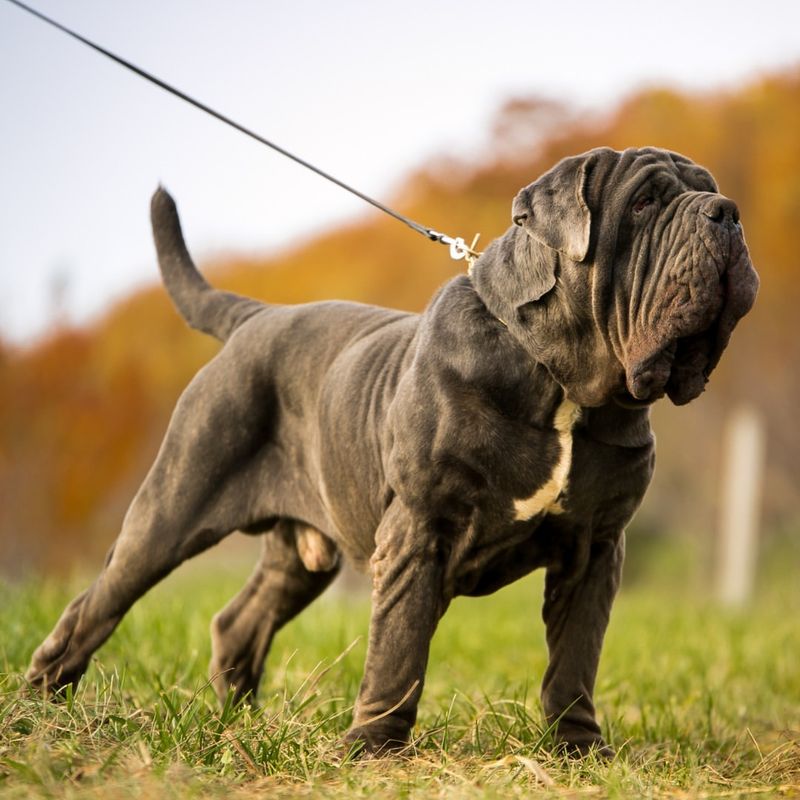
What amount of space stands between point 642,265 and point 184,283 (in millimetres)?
2086

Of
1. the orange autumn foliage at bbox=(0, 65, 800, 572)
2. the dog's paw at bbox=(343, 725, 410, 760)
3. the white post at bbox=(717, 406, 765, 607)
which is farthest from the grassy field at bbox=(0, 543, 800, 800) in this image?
the orange autumn foliage at bbox=(0, 65, 800, 572)

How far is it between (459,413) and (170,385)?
1568 cm

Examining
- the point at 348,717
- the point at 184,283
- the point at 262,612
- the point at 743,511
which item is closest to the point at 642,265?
the point at 348,717

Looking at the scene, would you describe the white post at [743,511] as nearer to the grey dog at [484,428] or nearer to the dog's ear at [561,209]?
the grey dog at [484,428]

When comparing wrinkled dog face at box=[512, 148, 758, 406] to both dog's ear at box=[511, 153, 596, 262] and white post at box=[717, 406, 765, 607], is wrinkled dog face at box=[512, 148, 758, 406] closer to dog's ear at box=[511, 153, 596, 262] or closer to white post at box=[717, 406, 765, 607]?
dog's ear at box=[511, 153, 596, 262]

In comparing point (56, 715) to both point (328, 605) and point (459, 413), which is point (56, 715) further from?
point (328, 605)

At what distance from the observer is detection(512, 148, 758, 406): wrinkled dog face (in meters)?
3.10

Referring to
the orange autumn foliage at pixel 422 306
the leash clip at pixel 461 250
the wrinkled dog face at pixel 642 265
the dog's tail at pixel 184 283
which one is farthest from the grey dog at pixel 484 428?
the orange autumn foliage at pixel 422 306

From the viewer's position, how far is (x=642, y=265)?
3.21m

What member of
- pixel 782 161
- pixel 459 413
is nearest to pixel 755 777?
pixel 459 413

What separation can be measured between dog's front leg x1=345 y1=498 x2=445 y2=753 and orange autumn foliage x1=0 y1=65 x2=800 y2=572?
1285 centimetres

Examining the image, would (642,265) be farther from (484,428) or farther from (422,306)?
(422,306)

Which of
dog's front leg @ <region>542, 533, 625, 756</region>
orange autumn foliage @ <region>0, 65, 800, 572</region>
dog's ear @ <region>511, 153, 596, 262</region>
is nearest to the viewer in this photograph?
dog's ear @ <region>511, 153, 596, 262</region>

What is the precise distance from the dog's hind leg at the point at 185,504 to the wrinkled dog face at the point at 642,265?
1356 mm
